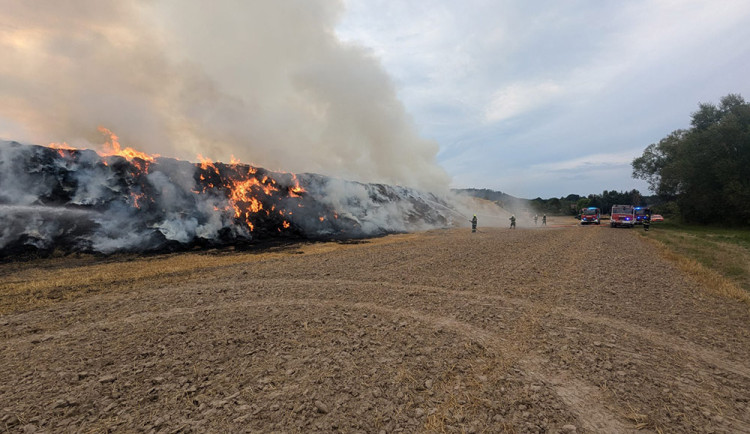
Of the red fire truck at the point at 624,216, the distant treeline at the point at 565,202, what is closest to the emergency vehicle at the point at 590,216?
the red fire truck at the point at 624,216

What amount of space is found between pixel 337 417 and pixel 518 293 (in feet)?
24.3

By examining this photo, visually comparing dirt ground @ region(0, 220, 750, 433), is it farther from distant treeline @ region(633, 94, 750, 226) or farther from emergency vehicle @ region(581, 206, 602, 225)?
emergency vehicle @ region(581, 206, 602, 225)

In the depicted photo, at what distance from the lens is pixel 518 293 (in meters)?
9.34

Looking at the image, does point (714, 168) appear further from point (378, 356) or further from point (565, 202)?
point (565, 202)

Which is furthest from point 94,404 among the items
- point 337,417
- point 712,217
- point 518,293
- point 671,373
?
point 712,217

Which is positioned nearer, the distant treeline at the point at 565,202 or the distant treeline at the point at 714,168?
the distant treeline at the point at 714,168

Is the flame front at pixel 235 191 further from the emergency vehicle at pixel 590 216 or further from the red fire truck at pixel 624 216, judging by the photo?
the emergency vehicle at pixel 590 216

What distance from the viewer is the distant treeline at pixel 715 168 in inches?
1321

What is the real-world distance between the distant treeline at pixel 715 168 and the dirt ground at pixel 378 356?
37.8 meters

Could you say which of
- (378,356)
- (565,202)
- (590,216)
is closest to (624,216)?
(590,216)

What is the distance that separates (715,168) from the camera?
34875mm

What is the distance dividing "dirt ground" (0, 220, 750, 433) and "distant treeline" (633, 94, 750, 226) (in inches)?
1487

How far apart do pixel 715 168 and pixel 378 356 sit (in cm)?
5083

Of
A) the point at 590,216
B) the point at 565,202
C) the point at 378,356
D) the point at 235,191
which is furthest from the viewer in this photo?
the point at 565,202
